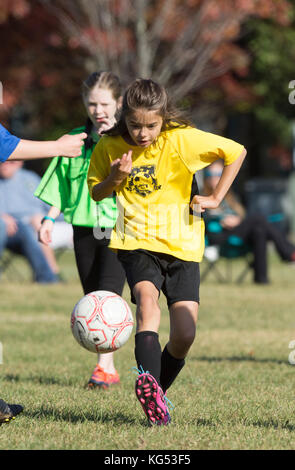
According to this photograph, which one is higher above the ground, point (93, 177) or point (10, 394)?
point (93, 177)

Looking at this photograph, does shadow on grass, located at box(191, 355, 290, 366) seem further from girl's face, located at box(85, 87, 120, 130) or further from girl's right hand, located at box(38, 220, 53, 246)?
girl's face, located at box(85, 87, 120, 130)

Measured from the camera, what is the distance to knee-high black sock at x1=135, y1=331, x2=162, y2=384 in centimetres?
455

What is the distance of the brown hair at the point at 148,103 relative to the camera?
15.3ft

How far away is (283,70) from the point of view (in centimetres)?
2591

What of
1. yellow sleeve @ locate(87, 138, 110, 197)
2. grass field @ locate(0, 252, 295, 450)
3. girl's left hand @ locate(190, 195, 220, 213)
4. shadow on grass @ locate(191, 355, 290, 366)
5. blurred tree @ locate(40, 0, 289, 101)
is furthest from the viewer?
blurred tree @ locate(40, 0, 289, 101)

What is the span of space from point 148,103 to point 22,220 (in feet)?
29.0

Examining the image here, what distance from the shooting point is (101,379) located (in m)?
6.09

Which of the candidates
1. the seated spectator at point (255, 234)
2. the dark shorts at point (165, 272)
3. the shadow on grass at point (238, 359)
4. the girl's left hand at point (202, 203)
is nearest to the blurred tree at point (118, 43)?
the seated spectator at point (255, 234)

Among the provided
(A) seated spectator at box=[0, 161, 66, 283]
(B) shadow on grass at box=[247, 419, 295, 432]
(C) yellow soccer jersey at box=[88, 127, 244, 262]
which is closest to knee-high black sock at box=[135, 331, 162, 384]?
(C) yellow soccer jersey at box=[88, 127, 244, 262]

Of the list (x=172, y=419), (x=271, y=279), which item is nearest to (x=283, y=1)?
(x=271, y=279)

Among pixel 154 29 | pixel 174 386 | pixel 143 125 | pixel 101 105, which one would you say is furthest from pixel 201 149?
pixel 154 29

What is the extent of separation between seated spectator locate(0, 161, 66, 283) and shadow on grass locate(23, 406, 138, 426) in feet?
26.3

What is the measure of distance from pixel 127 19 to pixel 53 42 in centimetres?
197

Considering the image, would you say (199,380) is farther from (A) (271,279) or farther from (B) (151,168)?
(A) (271,279)
